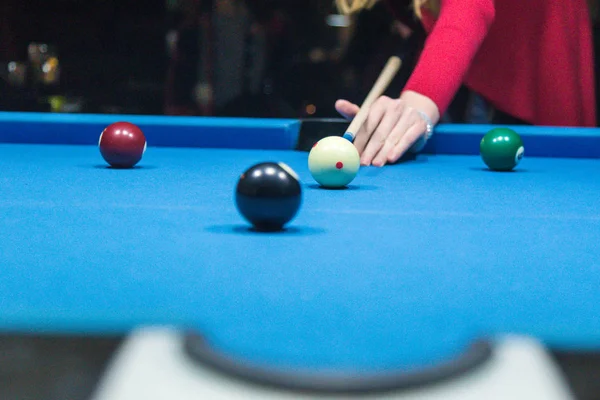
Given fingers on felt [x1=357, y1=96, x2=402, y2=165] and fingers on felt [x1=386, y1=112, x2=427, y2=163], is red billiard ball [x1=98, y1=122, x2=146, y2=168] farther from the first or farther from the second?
fingers on felt [x1=386, y1=112, x2=427, y2=163]

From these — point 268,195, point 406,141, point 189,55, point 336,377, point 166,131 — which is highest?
point 336,377

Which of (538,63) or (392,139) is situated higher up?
(392,139)

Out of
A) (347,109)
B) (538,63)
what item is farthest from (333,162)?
(538,63)

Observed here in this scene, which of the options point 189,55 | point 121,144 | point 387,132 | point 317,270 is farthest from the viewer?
point 189,55

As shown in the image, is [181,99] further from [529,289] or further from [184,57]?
[529,289]

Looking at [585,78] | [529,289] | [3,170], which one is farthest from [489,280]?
[585,78]

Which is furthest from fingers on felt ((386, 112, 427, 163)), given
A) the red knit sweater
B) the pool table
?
the red knit sweater

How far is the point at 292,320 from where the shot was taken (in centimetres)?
102

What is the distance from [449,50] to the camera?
362 cm

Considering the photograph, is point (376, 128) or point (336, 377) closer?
point (336, 377)

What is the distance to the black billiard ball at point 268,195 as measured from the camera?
167cm

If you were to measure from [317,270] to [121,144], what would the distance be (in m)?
1.69

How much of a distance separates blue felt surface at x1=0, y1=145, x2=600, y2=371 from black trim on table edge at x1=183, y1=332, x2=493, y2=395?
4 centimetres

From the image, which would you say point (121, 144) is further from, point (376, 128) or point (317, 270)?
point (317, 270)
